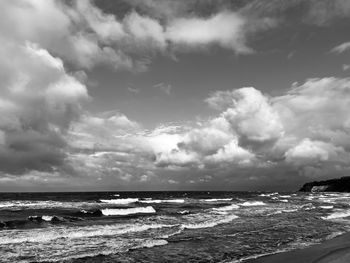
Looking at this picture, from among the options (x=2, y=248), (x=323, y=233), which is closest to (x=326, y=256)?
(x=323, y=233)

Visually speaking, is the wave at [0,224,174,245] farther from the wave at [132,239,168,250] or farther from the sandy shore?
the sandy shore

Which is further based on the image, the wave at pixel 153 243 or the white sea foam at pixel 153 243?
the white sea foam at pixel 153 243

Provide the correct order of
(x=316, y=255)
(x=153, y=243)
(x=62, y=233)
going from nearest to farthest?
1. (x=316, y=255)
2. (x=153, y=243)
3. (x=62, y=233)

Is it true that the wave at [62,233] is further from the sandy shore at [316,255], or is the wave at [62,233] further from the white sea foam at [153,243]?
the sandy shore at [316,255]

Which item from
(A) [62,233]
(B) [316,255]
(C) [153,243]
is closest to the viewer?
(B) [316,255]

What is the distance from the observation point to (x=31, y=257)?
675 inches

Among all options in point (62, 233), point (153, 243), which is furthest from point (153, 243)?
point (62, 233)

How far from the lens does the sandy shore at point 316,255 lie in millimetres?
16472

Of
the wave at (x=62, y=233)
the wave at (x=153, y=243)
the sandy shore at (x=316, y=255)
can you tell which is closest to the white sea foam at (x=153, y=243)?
the wave at (x=153, y=243)

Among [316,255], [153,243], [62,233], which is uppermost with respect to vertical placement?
[62,233]

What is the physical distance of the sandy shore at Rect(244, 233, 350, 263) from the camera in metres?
16.5

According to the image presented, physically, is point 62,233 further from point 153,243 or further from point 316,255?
point 316,255

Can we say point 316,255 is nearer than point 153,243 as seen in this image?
Yes

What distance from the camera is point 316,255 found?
1783cm
